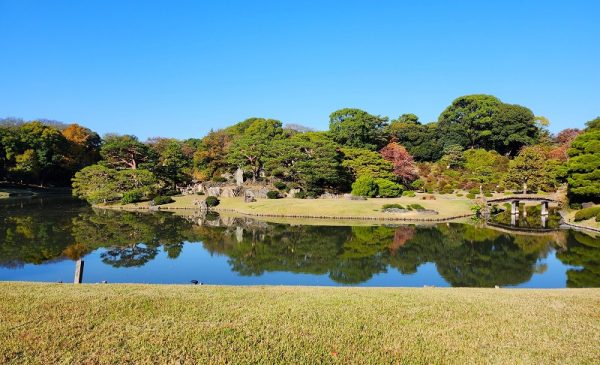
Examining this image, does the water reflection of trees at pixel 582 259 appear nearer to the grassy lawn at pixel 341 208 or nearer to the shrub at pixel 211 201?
the grassy lawn at pixel 341 208

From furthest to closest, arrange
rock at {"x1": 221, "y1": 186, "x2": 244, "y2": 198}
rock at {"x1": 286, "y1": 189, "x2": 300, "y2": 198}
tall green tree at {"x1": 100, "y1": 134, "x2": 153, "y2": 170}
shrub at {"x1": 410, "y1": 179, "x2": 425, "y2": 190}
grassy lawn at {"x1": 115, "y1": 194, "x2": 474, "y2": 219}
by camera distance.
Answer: shrub at {"x1": 410, "y1": 179, "x2": 425, "y2": 190} → rock at {"x1": 221, "y1": 186, "x2": 244, "y2": 198} → tall green tree at {"x1": 100, "y1": 134, "x2": 153, "y2": 170} → rock at {"x1": 286, "y1": 189, "x2": 300, "y2": 198} → grassy lawn at {"x1": 115, "y1": 194, "x2": 474, "y2": 219}

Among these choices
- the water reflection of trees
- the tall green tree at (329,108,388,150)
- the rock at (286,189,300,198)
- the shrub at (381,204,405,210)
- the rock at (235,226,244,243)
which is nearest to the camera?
the water reflection of trees

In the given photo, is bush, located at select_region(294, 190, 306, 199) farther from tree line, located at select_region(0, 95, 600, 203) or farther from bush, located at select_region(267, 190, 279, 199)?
bush, located at select_region(267, 190, 279, 199)

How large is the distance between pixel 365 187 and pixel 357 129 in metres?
17.2

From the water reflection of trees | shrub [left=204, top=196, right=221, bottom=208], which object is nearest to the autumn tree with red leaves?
shrub [left=204, top=196, right=221, bottom=208]

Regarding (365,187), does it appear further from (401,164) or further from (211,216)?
(211,216)

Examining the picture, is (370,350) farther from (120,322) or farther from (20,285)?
(20,285)

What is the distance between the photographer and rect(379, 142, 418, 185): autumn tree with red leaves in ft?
177

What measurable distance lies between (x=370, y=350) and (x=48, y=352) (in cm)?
445

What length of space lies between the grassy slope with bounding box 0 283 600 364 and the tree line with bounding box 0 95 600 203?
31.8 meters

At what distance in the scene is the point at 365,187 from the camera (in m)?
45.2

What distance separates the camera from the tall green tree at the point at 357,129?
198 feet

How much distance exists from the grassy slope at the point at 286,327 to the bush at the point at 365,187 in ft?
118

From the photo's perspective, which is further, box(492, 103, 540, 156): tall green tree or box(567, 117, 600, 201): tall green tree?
box(492, 103, 540, 156): tall green tree
